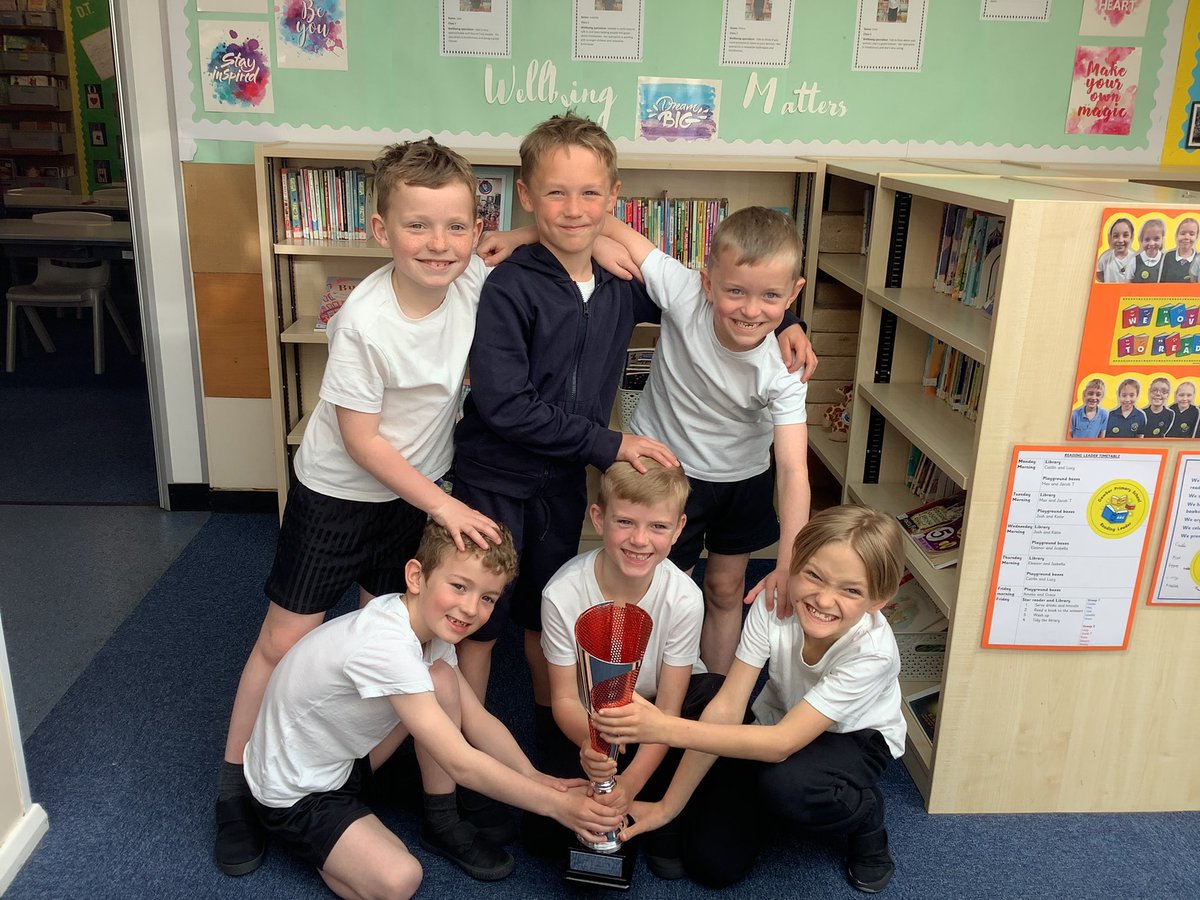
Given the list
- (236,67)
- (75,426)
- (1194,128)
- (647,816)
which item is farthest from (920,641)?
(75,426)

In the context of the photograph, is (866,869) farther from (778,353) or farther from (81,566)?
(81,566)

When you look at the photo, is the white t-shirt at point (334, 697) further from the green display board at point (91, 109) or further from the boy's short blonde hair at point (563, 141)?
the green display board at point (91, 109)

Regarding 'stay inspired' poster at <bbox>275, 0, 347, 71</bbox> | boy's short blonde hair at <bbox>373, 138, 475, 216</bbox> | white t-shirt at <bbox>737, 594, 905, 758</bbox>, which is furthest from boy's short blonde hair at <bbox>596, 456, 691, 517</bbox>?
'stay inspired' poster at <bbox>275, 0, 347, 71</bbox>

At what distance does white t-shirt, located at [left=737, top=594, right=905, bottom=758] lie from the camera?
1.91m

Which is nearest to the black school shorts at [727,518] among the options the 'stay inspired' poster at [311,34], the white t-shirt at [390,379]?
the white t-shirt at [390,379]

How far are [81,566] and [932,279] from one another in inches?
108

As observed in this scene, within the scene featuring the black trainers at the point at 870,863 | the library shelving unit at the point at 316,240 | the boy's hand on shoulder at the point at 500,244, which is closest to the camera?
the black trainers at the point at 870,863

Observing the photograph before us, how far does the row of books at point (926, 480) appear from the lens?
278 centimetres

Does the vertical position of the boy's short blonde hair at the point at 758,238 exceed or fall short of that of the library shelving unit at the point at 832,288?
it exceeds it

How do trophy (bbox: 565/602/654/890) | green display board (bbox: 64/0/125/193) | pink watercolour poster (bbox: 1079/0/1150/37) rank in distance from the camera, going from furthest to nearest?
green display board (bbox: 64/0/125/193) < pink watercolour poster (bbox: 1079/0/1150/37) < trophy (bbox: 565/602/654/890)

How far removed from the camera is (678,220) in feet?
11.2

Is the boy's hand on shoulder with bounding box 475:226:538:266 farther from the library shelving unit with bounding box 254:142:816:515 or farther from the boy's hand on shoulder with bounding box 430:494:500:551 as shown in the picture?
the library shelving unit with bounding box 254:142:816:515

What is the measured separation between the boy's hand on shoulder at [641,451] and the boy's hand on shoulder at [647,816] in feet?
2.15

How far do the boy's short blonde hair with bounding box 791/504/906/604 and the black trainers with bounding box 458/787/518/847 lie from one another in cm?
77
